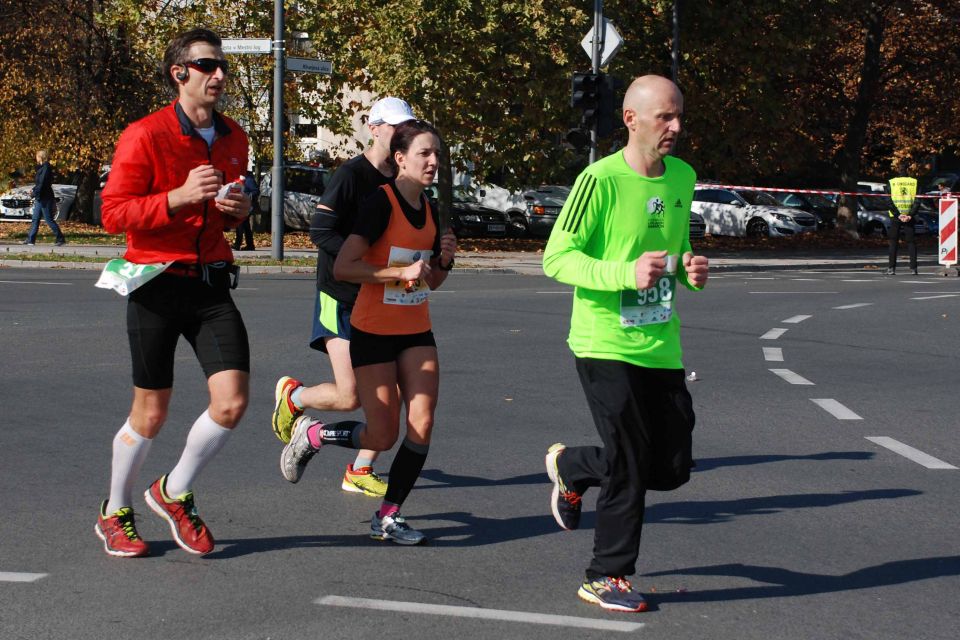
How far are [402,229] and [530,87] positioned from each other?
79.4ft

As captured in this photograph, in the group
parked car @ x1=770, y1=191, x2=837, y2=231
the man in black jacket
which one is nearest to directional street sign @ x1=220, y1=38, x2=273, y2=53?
the man in black jacket

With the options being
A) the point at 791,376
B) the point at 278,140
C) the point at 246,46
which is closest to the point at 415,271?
the point at 791,376

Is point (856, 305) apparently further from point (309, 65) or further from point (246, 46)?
point (309, 65)

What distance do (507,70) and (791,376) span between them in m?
20.3

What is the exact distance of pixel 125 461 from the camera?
5.57m

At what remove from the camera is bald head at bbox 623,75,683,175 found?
4820mm

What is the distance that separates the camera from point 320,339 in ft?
22.3

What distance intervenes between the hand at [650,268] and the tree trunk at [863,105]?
34.8 m

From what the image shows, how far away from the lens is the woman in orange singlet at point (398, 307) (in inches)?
227

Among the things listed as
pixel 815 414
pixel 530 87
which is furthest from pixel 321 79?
pixel 815 414

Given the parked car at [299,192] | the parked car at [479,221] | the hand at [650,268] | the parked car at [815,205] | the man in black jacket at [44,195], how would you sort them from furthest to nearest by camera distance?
the parked car at [815,205] < the parked car at [479,221] < the parked car at [299,192] < the man in black jacket at [44,195] < the hand at [650,268]

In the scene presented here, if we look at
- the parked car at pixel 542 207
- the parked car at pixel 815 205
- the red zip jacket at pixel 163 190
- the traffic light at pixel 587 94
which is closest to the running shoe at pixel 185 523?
the red zip jacket at pixel 163 190

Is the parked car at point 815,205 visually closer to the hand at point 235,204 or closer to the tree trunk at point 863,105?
the tree trunk at point 863,105

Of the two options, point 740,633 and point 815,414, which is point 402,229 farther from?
point 815,414
